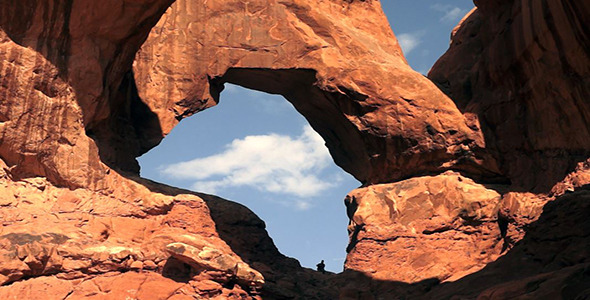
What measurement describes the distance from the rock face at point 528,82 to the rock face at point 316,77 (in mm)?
985

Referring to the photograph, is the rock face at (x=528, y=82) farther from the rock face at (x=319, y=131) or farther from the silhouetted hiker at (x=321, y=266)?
the silhouetted hiker at (x=321, y=266)

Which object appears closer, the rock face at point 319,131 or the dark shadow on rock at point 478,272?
the dark shadow on rock at point 478,272

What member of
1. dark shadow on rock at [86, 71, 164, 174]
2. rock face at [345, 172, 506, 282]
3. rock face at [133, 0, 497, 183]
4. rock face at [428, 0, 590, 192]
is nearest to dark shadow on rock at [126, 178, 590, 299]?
rock face at [345, 172, 506, 282]

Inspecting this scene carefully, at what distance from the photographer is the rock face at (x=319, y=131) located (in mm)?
16703

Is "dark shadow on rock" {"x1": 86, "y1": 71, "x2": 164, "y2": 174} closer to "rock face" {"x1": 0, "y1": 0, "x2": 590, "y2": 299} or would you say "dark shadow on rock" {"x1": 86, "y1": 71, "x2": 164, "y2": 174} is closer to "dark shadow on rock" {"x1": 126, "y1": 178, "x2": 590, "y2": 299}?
"rock face" {"x1": 0, "y1": 0, "x2": 590, "y2": 299}

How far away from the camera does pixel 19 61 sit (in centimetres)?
1694

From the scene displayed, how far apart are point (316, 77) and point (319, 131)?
3953mm

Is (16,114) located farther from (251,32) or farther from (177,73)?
(251,32)

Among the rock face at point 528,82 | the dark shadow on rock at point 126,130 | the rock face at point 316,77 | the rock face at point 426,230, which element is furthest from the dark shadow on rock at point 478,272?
the rock face at point 316,77

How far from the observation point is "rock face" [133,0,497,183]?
877 inches

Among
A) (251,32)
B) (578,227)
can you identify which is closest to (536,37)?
(578,227)

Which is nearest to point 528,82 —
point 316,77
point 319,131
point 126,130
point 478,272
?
point 478,272

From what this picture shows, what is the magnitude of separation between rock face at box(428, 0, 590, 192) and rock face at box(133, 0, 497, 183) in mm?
985

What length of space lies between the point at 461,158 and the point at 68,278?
12722 mm
